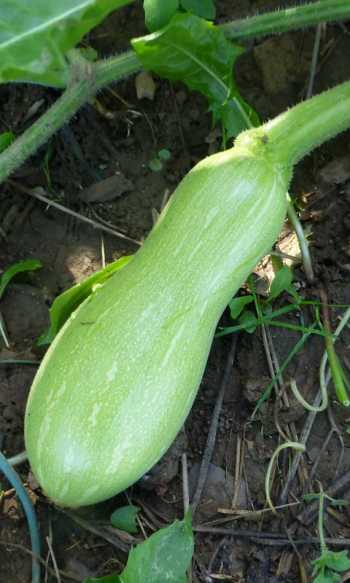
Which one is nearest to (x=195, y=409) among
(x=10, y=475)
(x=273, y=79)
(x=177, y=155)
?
(x=10, y=475)

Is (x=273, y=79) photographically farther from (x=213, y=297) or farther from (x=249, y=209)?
(x=213, y=297)

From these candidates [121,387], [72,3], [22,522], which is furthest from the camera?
[22,522]

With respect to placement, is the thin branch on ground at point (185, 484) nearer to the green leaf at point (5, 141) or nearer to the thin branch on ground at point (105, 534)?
the thin branch on ground at point (105, 534)

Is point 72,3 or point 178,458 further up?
point 72,3

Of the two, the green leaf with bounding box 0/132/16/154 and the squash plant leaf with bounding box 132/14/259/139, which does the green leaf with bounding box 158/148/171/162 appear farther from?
the green leaf with bounding box 0/132/16/154

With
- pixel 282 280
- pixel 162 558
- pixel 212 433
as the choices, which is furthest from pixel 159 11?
pixel 162 558

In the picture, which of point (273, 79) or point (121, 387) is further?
point (273, 79)
